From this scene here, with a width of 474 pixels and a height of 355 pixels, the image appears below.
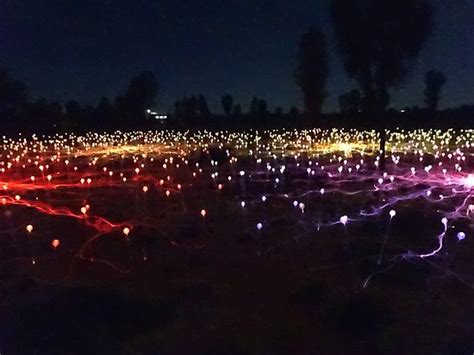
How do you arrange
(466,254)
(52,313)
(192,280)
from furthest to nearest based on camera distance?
(466,254) → (192,280) → (52,313)

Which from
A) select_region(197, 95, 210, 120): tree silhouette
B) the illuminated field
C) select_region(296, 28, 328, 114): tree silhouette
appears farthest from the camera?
select_region(197, 95, 210, 120): tree silhouette

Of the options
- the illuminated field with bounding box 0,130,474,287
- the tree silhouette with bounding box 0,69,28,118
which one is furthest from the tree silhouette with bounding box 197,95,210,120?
the illuminated field with bounding box 0,130,474,287

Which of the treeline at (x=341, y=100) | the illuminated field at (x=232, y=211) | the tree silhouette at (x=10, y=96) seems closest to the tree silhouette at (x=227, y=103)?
the treeline at (x=341, y=100)

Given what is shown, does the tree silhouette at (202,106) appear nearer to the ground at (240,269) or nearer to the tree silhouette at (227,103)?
the tree silhouette at (227,103)

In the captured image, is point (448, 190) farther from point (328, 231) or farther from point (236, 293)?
point (236, 293)

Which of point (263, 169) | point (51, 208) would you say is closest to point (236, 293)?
point (51, 208)

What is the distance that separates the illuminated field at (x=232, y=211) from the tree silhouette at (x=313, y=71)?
29.0 m

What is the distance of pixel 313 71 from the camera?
2186 inches

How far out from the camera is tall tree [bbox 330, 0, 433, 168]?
21359 mm

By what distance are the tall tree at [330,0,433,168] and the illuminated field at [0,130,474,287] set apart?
2977mm

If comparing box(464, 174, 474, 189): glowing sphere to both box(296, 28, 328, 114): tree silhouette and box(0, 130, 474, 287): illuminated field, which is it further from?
box(296, 28, 328, 114): tree silhouette

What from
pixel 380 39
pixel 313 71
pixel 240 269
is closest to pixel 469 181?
pixel 380 39

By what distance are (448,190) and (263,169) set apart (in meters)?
8.48

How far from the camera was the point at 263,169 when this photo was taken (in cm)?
2367
